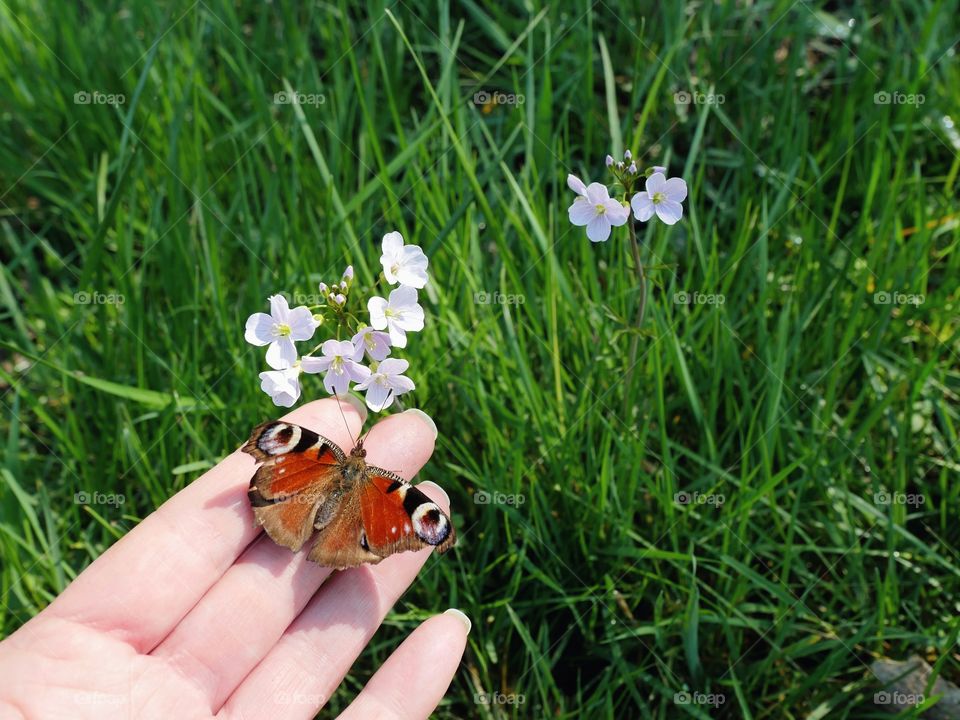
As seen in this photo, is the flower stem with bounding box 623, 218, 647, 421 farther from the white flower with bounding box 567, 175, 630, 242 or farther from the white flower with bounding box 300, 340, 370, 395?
the white flower with bounding box 300, 340, 370, 395

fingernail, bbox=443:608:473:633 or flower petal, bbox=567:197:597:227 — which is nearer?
flower petal, bbox=567:197:597:227

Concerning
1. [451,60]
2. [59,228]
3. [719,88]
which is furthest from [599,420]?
[59,228]

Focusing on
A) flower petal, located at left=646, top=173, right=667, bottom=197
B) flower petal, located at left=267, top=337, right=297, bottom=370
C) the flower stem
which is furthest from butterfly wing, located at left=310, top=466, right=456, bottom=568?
flower petal, located at left=646, top=173, right=667, bottom=197

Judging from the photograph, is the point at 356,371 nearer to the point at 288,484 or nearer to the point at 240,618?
the point at 288,484

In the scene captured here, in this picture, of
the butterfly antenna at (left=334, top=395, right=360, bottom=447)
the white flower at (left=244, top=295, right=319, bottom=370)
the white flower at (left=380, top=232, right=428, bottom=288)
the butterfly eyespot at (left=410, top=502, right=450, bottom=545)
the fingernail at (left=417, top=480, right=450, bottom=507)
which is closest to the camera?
the butterfly eyespot at (left=410, top=502, right=450, bottom=545)

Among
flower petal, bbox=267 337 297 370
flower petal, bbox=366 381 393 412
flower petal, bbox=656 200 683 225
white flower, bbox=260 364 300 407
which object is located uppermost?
flower petal, bbox=656 200 683 225

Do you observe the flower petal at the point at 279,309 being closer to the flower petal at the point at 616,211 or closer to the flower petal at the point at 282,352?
the flower petal at the point at 282,352

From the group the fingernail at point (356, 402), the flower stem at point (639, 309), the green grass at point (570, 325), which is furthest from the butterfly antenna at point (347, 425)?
the flower stem at point (639, 309)
